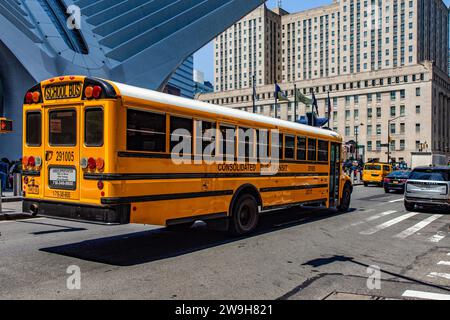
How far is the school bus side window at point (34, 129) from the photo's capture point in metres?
7.62

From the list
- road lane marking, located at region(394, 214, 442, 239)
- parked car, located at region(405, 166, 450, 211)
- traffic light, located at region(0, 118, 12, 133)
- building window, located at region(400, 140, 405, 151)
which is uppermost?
building window, located at region(400, 140, 405, 151)

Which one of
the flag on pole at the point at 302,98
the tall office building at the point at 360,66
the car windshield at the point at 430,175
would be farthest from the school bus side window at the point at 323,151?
the tall office building at the point at 360,66

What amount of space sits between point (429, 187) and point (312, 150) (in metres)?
5.76

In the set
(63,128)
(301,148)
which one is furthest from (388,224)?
(63,128)

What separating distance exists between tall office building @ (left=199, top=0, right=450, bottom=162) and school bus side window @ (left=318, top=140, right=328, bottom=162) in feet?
232

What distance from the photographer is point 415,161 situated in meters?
93.6

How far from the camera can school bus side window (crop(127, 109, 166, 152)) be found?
6793 mm

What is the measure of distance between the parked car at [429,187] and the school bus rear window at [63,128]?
1301 cm

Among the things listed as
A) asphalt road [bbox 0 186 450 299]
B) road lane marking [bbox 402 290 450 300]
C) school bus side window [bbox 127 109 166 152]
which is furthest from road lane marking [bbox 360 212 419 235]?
school bus side window [bbox 127 109 166 152]

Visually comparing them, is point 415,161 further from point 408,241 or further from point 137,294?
point 137,294

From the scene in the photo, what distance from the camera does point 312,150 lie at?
490 inches

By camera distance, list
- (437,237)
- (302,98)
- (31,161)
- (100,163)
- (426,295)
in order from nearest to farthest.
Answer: (426,295) → (100,163) → (31,161) → (437,237) → (302,98)

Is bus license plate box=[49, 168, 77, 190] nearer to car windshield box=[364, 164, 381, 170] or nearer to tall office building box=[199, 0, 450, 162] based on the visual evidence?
car windshield box=[364, 164, 381, 170]

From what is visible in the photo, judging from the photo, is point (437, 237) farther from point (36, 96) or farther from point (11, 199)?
point (11, 199)
